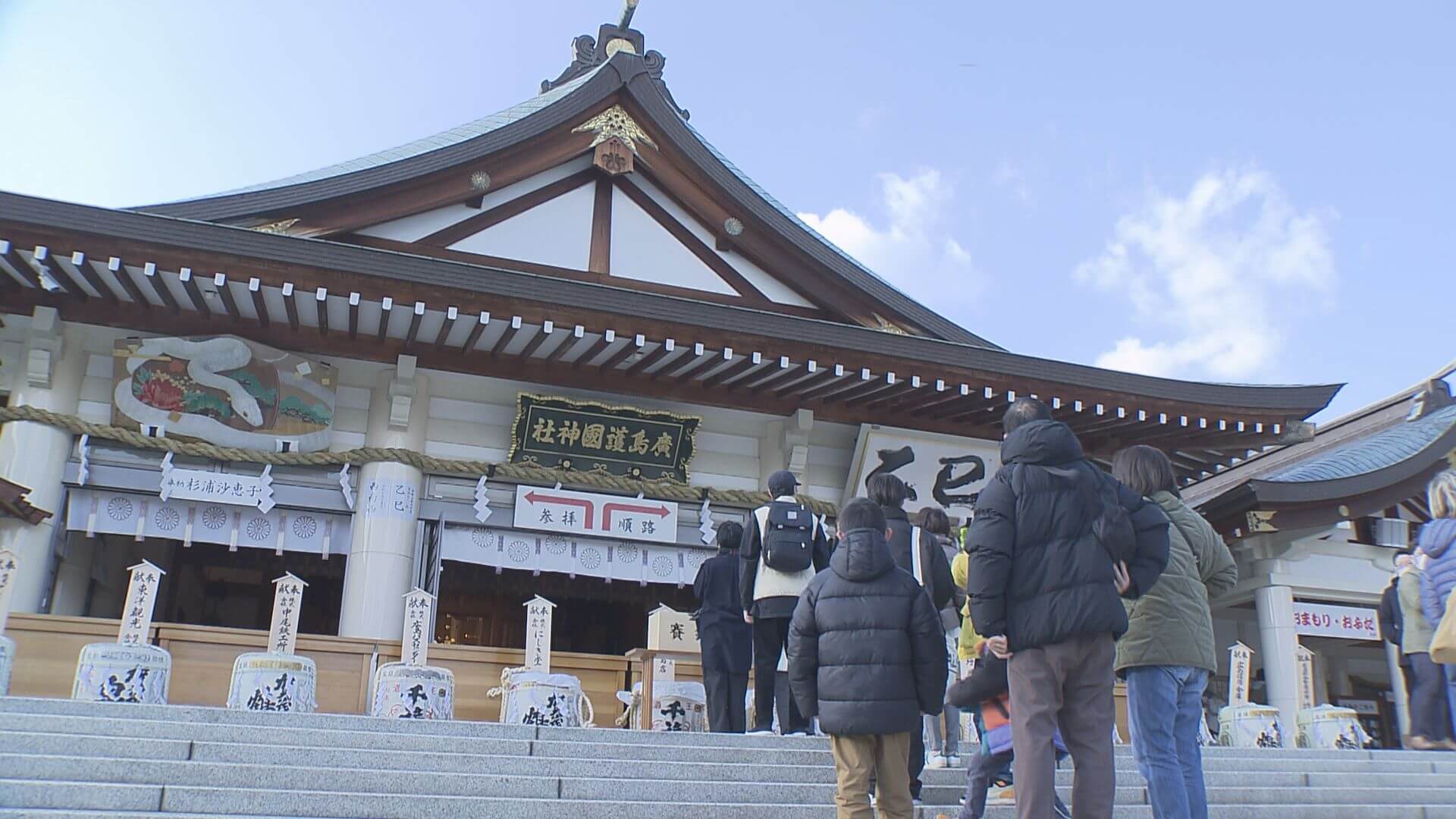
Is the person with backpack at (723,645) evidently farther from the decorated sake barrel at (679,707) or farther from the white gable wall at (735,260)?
the white gable wall at (735,260)

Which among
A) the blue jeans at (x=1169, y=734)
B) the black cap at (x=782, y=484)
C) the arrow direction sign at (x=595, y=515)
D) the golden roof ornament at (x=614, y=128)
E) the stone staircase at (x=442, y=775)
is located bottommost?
the stone staircase at (x=442, y=775)

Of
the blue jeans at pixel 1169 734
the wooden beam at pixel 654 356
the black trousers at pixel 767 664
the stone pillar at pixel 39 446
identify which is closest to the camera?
the blue jeans at pixel 1169 734

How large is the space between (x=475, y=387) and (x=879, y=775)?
739 cm

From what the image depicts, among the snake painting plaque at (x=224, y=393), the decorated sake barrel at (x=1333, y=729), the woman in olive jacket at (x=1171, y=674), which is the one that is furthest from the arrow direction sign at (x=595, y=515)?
the woman in olive jacket at (x=1171, y=674)

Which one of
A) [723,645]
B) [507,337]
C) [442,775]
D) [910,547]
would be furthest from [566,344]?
[442,775]

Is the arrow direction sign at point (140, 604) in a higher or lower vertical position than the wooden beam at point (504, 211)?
lower

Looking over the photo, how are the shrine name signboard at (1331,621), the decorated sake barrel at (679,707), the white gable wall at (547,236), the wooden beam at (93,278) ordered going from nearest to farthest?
the wooden beam at (93,278)
the decorated sake barrel at (679,707)
the white gable wall at (547,236)
the shrine name signboard at (1331,621)

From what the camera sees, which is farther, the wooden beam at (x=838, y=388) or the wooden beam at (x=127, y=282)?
the wooden beam at (x=838, y=388)

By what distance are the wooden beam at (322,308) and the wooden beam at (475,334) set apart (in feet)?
4.10

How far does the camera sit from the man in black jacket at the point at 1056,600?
3852 millimetres

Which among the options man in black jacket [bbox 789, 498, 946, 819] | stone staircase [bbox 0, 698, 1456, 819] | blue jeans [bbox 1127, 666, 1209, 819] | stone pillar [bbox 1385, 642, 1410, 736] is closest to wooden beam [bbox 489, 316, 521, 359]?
stone staircase [bbox 0, 698, 1456, 819]

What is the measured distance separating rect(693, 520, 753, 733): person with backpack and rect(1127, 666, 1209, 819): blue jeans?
10.9 feet

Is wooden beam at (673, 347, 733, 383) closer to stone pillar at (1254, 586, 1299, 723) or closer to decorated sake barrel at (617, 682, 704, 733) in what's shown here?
decorated sake barrel at (617, 682, 704, 733)

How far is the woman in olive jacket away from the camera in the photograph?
4.15 metres
